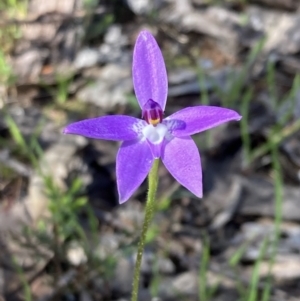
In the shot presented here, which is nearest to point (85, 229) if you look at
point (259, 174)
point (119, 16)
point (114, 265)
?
point (114, 265)

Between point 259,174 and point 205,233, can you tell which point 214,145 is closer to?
point 259,174

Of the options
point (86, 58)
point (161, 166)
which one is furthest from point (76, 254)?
point (86, 58)

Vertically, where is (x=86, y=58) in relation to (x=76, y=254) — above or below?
above

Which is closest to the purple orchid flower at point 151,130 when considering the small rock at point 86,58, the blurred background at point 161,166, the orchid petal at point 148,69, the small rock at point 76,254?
the orchid petal at point 148,69

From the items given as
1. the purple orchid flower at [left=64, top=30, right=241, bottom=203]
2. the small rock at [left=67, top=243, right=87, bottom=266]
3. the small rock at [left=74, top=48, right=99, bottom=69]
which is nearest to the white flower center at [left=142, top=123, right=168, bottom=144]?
the purple orchid flower at [left=64, top=30, right=241, bottom=203]

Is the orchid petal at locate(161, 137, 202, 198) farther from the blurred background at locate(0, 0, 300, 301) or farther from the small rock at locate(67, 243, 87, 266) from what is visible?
the small rock at locate(67, 243, 87, 266)

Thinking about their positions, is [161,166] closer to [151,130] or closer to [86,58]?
[86,58]

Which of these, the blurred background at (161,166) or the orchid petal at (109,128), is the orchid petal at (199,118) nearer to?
the orchid petal at (109,128)
